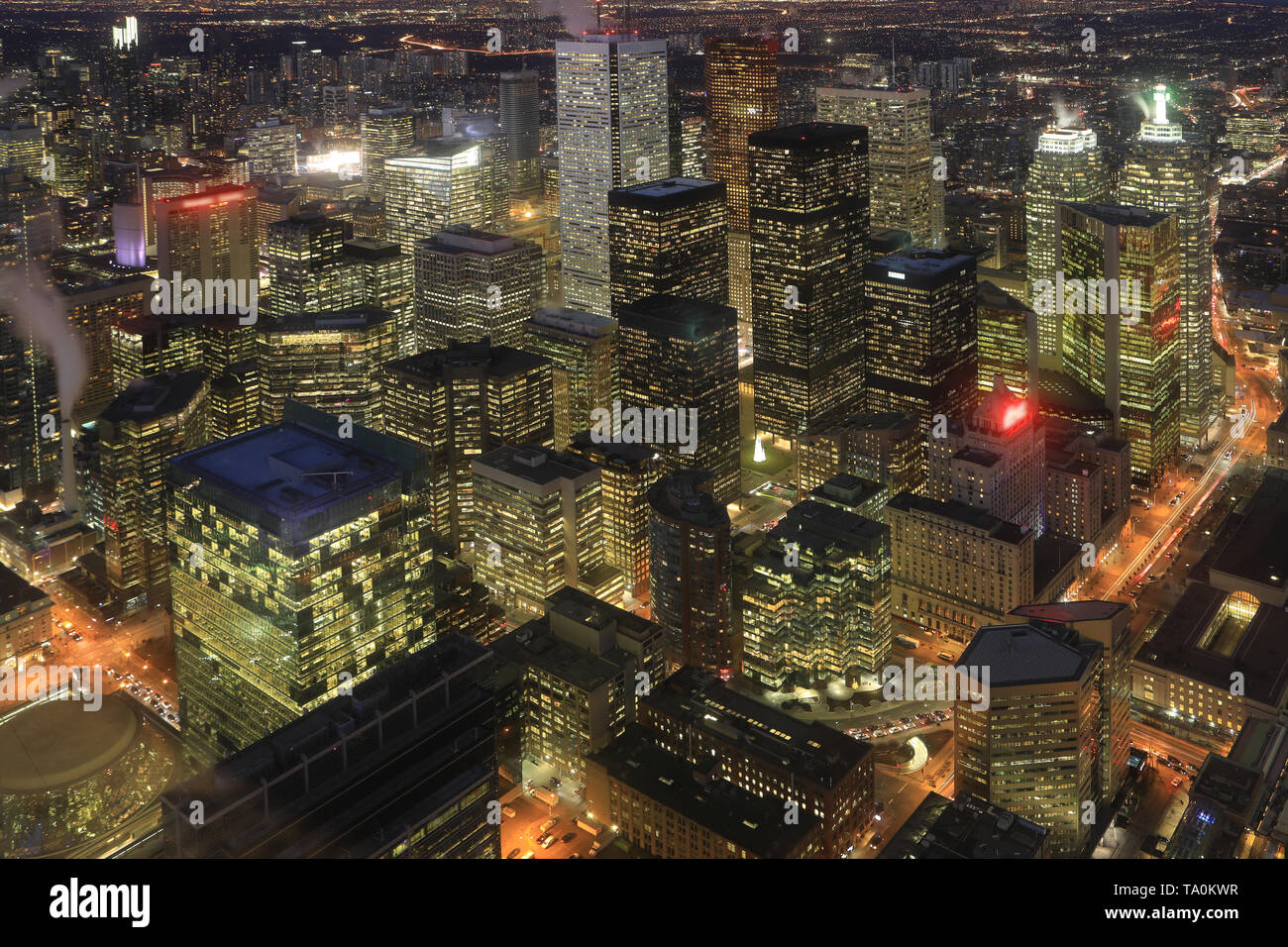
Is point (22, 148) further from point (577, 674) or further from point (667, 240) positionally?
point (577, 674)

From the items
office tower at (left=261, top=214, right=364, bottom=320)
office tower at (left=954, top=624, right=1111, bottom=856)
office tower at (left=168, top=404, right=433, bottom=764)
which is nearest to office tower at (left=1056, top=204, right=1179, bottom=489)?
office tower at (left=954, top=624, right=1111, bottom=856)

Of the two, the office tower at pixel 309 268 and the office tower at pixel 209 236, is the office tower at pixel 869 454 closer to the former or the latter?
the office tower at pixel 309 268

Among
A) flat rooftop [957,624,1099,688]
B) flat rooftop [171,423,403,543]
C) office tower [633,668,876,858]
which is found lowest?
office tower [633,668,876,858]

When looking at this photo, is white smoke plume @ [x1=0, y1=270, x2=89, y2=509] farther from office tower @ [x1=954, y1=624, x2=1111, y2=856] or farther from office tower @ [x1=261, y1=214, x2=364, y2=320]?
office tower @ [x1=954, y1=624, x2=1111, y2=856]

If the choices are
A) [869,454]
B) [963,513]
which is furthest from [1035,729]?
[869,454]

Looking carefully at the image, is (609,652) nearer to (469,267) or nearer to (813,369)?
(813,369)

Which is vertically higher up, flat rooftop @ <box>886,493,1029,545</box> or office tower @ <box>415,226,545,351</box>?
office tower @ <box>415,226,545,351</box>
